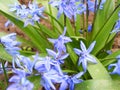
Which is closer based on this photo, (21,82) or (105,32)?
(21,82)

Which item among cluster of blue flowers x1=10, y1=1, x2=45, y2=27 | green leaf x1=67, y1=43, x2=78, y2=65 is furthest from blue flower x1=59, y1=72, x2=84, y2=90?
cluster of blue flowers x1=10, y1=1, x2=45, y2=27

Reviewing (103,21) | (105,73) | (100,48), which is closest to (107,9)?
(103,21)

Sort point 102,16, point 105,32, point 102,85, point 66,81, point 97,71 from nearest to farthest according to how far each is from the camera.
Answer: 1. point 66,81
2. point 102,85
3. point 97,71
4. point 105,32
5. point 102,16

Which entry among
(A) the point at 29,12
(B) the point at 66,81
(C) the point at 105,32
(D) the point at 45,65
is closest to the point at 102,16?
(C) the point at 105,32

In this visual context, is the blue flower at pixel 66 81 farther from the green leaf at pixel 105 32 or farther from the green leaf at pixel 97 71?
the green leaf at pixel 105 32

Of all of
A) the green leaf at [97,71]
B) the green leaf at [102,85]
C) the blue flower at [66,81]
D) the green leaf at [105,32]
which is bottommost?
the green leaf at [102,85]

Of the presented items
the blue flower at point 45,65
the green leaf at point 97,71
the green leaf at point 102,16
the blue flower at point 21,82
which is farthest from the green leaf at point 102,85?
the green leaf at point 102,16

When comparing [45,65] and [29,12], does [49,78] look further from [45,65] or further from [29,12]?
[29,12]

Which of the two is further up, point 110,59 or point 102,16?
point 102,16

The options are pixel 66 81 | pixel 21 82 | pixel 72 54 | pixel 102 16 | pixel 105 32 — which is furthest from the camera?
pixel 102 16
